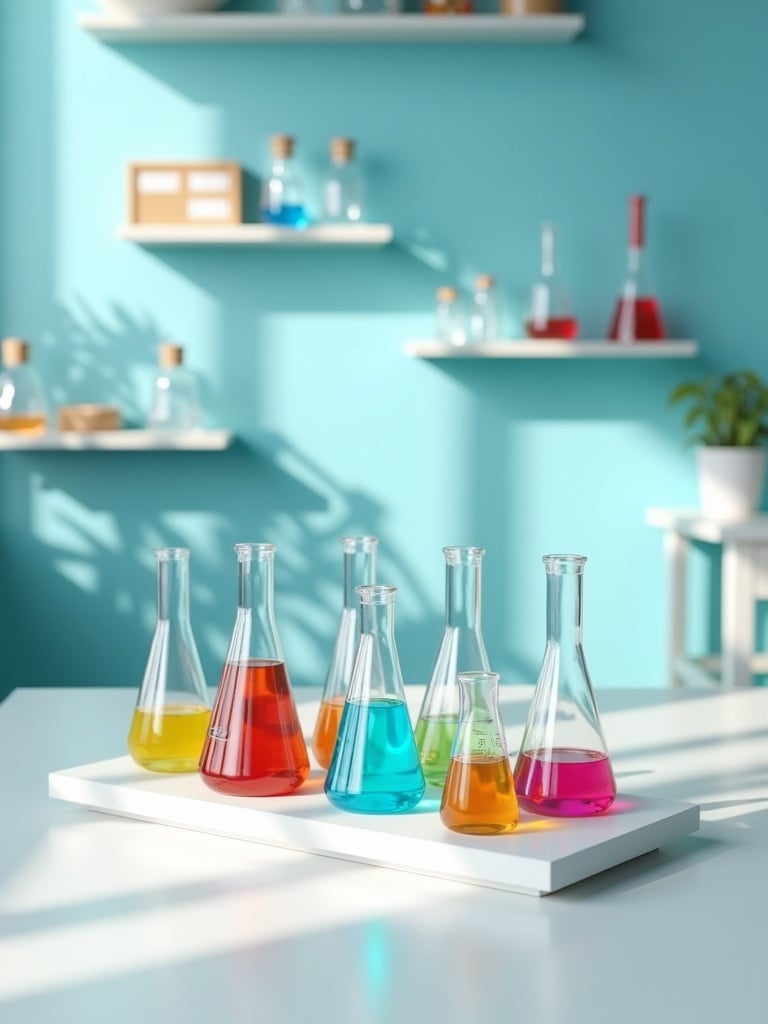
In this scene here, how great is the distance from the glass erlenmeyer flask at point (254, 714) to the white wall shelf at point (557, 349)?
2084 mm

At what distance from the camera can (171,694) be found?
1.11 m

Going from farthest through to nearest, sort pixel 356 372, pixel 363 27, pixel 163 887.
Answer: pixel 356 372, pixel 363 27, pixel 163 887

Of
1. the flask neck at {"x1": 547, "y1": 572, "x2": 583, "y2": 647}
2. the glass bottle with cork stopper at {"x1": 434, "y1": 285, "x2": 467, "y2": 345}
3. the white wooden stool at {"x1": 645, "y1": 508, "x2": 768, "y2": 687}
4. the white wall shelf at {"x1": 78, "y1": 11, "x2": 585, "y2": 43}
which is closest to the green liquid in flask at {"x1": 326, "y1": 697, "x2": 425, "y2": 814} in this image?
the flask neck at {"x1": 547, "y1": 572, "x2": 583, "y2": 647}

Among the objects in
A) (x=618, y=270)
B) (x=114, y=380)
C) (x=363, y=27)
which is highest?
(x=363, y=27)

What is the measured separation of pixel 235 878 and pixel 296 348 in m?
2.40

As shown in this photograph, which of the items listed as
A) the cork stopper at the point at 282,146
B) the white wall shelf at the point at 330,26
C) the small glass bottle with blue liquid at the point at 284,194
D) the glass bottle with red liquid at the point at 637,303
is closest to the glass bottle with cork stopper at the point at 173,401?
the small glass bottle with blue liquid at the point at 284,194

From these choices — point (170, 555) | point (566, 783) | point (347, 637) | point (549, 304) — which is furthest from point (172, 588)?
point (549, 304)

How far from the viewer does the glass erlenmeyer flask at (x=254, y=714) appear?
101cm

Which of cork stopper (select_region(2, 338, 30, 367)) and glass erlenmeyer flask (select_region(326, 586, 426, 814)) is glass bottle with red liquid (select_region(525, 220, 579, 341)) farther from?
glass erlenmeyer flask (select_region(326, 586, 426, 814))

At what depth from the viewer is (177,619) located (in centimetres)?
112

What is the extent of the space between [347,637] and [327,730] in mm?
76

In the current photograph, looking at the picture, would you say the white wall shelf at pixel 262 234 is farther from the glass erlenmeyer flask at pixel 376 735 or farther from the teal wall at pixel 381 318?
the glass erlenmeyer flask at pixel 376 735

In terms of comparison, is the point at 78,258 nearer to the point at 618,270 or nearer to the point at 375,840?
the point at 618,270

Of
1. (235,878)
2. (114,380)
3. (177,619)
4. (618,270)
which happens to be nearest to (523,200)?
(618,270)
